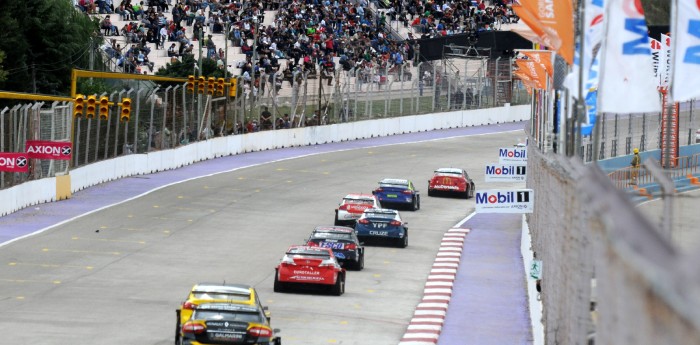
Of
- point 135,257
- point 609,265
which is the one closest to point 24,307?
point 135,257

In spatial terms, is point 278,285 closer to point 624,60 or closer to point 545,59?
point 545,59

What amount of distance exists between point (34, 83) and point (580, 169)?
5454cm

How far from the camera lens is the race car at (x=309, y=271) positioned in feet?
97.5

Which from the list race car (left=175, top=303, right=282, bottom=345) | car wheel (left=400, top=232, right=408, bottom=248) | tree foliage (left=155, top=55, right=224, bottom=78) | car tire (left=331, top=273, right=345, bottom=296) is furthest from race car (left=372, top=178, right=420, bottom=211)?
race car (left=175, top=303, right=282, bottom=345)

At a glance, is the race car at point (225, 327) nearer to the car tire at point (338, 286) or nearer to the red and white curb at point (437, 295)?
the red and white curb at point (437, 295)

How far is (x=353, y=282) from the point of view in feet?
107

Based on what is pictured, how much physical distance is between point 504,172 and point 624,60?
1756 centimetres

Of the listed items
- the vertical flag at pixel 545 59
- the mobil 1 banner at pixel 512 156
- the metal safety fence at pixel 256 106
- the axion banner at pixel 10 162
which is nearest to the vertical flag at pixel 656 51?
the mobil 1 banner at pixel 512 156

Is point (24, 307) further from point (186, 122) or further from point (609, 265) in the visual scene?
point (186, 122)

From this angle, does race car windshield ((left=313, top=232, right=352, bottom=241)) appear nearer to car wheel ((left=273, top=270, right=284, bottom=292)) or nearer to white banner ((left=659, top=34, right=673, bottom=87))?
car wheel ((left=273, top=270, right=284, bottom=292))

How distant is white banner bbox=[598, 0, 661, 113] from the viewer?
1452cm

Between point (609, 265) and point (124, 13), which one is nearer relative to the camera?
point (609, 265)

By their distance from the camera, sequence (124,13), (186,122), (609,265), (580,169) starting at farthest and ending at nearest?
(124,13)
(186,122)
(580,169)
(609,265)

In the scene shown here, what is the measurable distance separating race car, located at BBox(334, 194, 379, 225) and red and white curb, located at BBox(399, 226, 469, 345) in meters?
2.61
